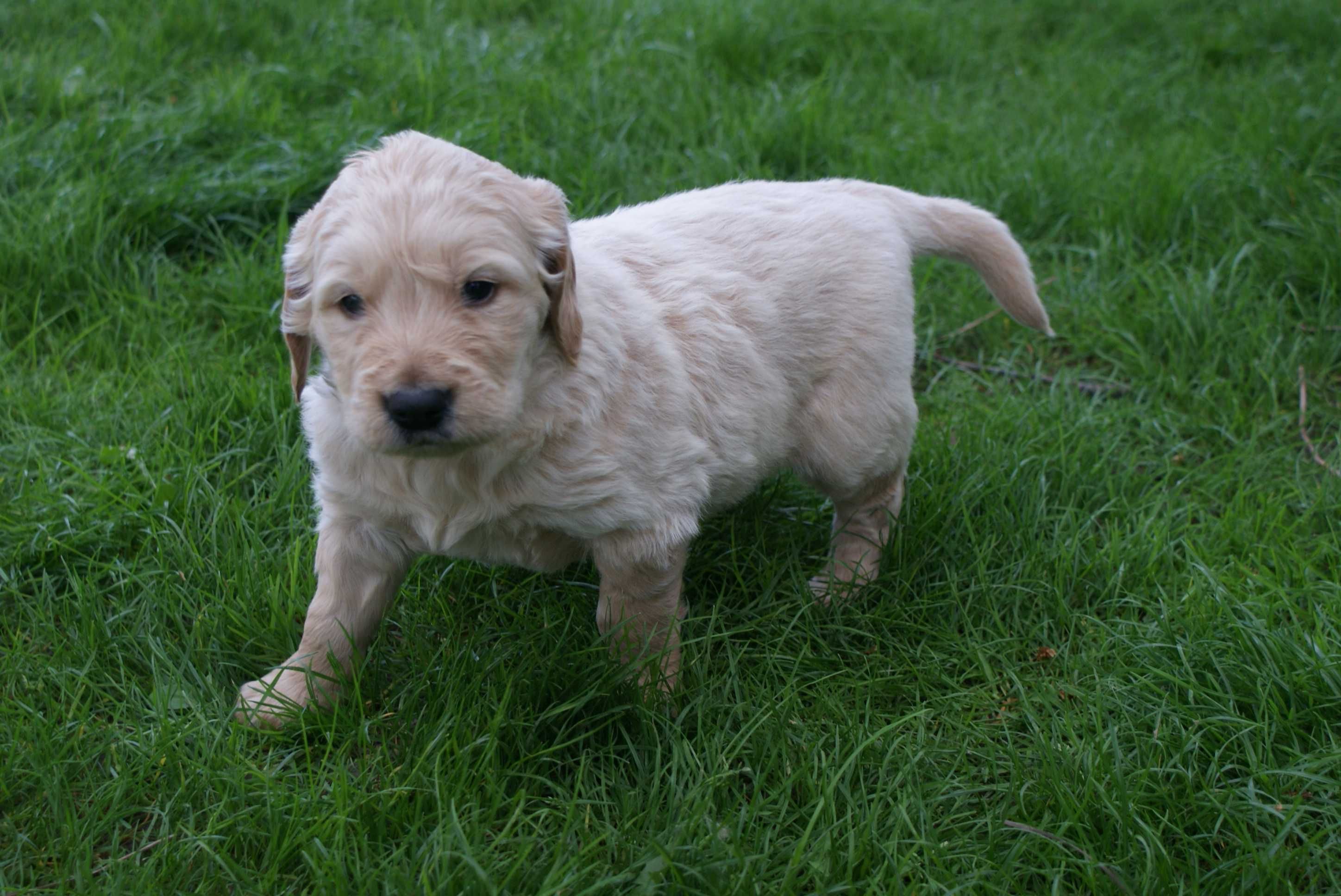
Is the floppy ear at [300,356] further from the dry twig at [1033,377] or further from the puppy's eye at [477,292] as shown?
the dry twig at [1033,377]

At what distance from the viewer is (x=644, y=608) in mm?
2570

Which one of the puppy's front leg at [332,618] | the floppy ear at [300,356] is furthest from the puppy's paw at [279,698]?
the floppy ear at [300,356]

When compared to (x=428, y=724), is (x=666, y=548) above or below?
above

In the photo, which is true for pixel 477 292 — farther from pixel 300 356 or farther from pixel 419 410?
pixel 300 356

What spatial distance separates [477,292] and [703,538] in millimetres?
1256

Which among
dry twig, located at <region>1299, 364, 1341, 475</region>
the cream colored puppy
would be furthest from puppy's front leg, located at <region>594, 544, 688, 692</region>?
dry twig, located at <region>1299, 364, 1341, 475</region>

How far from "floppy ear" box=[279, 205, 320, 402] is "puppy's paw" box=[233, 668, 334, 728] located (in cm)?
70

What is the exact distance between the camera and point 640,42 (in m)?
5.46

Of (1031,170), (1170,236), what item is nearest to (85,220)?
(1031,170)

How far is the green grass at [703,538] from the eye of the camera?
2.21 m

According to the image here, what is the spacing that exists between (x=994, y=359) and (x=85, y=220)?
10.5ft

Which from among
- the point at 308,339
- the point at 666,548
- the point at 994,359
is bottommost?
the point at 994,359

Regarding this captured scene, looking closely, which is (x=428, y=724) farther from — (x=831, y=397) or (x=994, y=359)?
(x=994, y=359)

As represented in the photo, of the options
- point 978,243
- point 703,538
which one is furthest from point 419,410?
point 978,243
